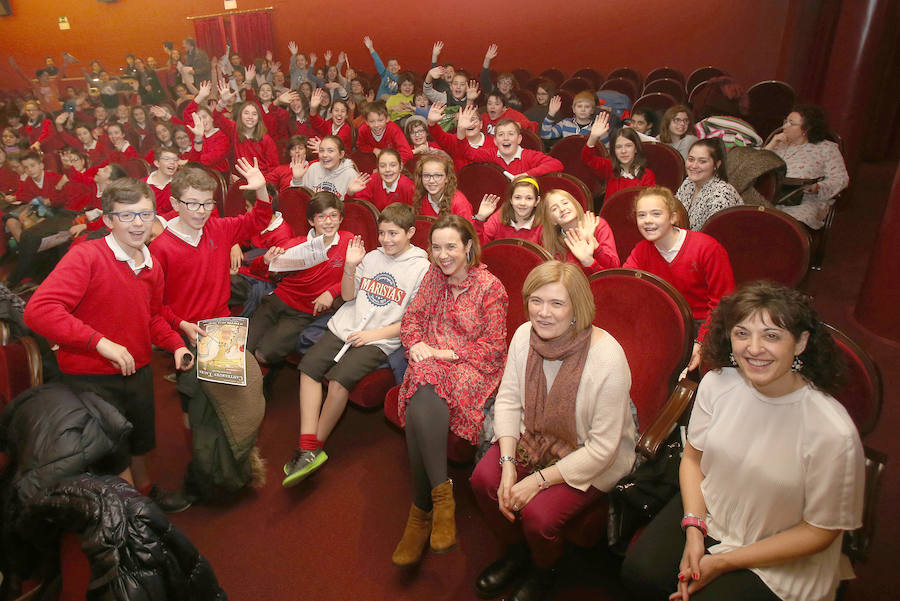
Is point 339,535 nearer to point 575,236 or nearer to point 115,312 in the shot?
point 115,312

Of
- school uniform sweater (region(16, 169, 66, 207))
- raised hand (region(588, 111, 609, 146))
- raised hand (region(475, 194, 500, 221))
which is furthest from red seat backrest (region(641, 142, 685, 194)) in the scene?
school uniform sweater (region(16, 169, 66, 207))

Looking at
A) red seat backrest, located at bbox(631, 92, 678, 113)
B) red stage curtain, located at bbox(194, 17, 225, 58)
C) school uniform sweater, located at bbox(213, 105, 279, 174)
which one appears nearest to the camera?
school uniform sweater, located at bbox(213, 105, 279, 174)

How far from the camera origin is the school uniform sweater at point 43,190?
493cm

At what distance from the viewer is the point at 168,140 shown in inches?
203

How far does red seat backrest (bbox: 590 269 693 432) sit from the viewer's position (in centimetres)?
201

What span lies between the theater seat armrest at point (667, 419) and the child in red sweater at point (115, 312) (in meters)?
1.92

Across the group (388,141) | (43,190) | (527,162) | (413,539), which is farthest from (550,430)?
(43,190)

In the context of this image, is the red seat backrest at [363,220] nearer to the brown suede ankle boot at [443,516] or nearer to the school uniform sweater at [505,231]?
the school uniform sweater at [505,231]

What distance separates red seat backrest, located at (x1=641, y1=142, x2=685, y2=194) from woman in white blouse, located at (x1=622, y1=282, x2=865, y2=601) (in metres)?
2.74

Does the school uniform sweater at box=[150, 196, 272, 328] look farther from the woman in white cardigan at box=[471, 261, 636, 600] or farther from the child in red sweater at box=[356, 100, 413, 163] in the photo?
the child in red sweater at box=[356, 100, 413, 163]

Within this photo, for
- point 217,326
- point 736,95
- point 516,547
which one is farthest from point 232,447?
point 736,95

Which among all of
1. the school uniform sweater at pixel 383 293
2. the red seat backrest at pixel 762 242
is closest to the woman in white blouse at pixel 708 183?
the red seat backrest at pixel 762 242

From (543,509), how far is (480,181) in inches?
114

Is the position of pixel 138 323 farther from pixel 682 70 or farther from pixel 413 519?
pixel 682 70
